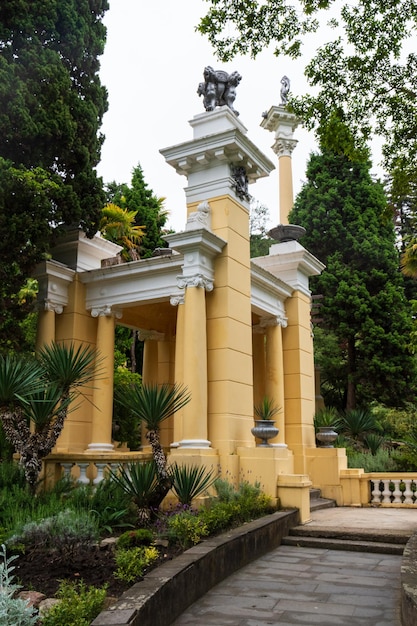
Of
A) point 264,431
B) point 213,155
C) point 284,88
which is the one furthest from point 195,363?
point 284,88

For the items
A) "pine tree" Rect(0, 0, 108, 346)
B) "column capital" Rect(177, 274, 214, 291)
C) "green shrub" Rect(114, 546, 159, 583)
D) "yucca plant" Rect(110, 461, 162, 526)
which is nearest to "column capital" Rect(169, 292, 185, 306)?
"column capital" Rect(177, 274, 214, 291)

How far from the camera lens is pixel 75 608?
3900 millimetres

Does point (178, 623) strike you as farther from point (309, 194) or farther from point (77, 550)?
point (309, 194)

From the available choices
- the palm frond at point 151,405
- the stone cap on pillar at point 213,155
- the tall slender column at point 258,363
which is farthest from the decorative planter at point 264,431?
the tall slender column at point 258,363

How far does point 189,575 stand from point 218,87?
321 inches

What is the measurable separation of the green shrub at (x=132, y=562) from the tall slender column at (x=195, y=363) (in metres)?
3.17

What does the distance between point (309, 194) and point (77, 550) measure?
19.9 meters

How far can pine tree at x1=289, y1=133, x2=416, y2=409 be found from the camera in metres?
19.8

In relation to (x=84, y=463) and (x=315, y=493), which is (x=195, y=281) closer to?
(x=84, y=463)

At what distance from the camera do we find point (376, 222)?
21.8 metres

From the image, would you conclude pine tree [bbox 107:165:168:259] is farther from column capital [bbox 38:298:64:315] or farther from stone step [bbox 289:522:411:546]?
stone step [bbox 289:522:411:546]

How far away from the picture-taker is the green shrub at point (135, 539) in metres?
5.43

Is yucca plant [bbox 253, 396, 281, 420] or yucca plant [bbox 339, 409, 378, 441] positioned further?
yucca plant [bbox 339, 409, 378, 441]

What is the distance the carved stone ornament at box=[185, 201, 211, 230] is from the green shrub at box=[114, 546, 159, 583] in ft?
17.4
